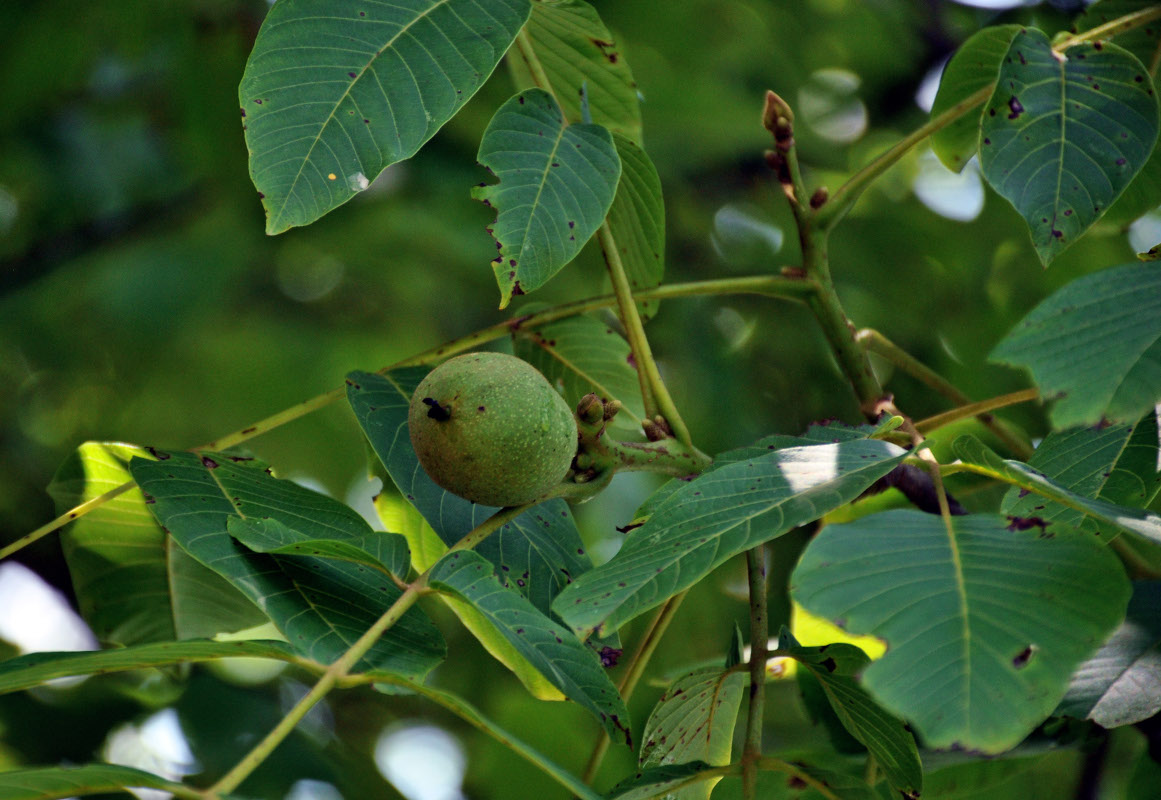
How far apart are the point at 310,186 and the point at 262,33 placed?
5.0 inches

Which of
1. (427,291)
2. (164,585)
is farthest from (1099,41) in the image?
(427,291)

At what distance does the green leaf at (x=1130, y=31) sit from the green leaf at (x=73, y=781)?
47.4 inches

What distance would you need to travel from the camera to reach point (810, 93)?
2.44 metres

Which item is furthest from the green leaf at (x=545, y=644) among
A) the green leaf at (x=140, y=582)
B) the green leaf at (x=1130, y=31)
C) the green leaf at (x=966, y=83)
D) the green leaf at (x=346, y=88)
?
the green leaf at (x=1130, y=31)

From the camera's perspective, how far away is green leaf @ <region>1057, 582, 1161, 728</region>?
85cm

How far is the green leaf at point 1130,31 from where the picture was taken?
1.15 meters

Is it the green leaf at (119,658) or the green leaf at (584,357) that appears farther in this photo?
the green leaf at (584,357)

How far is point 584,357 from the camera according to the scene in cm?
115

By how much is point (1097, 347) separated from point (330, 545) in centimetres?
49

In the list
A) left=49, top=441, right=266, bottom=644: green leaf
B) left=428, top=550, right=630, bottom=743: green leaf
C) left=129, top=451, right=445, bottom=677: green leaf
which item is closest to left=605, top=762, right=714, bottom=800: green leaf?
left=428, top=550, right=630, bottom=743: green leaf

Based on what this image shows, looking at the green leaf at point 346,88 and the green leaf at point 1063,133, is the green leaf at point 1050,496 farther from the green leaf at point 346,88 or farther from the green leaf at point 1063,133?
the green leaf at point 346,88

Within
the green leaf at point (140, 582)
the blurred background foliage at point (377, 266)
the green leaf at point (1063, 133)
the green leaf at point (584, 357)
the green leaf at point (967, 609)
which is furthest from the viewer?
the blurred background foliage at point (377, 266)

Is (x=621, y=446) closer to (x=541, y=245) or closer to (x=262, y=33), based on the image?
(x=541, y=245)

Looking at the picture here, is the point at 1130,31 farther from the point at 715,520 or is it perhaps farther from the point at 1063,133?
the point at 715,520
